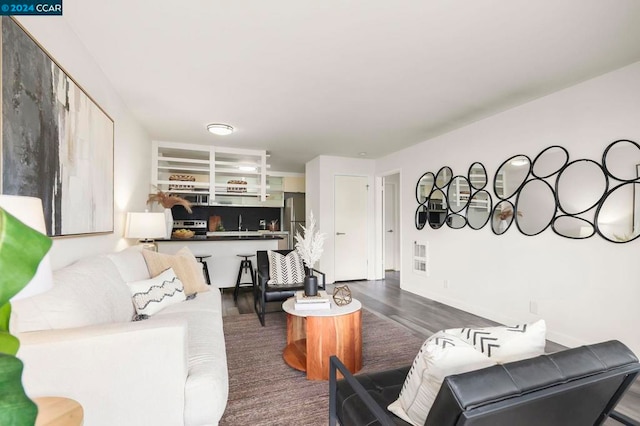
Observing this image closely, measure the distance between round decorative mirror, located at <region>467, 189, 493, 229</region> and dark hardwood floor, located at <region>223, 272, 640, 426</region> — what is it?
1146 millimetres

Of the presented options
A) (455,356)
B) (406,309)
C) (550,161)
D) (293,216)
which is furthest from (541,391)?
(293,216)

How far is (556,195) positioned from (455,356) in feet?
8.93

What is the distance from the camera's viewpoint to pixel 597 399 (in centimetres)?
90

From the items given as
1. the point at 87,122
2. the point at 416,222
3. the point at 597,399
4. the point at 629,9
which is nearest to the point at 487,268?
the point at 416,222

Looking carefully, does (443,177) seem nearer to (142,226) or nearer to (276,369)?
(276,369)

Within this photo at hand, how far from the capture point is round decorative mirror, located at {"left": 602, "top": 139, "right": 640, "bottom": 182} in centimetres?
227

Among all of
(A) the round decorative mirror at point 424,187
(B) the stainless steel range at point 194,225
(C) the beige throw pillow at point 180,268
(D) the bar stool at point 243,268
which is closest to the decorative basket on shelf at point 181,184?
(D) the bar stool at point 243,268

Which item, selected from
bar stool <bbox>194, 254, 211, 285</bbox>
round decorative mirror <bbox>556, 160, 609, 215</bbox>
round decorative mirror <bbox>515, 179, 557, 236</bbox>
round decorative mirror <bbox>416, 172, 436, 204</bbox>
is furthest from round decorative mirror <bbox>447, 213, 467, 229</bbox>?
bar stool <bbox>194, 254, 211, 285</bbox>

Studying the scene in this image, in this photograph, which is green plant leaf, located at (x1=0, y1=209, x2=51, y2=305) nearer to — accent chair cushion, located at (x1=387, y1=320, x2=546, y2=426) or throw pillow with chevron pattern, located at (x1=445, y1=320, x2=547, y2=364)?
accent chair cushion, located at (x1=387, y1=320, x2=546, y2=426)

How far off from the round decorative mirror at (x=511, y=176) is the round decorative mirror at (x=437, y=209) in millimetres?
827

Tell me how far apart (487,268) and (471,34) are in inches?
102

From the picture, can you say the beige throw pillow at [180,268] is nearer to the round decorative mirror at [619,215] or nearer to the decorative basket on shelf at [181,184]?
the decorative basket on shelf at [181,184]

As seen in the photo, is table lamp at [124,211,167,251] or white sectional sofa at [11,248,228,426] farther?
table lamp at [124,211,167,251]

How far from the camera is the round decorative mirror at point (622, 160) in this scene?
2.27m
